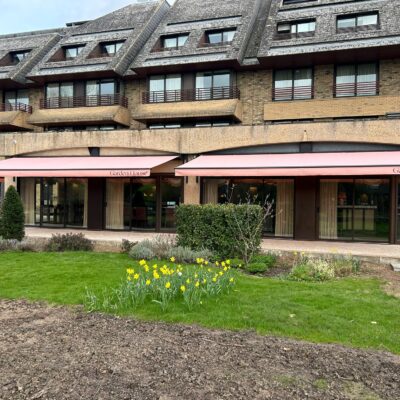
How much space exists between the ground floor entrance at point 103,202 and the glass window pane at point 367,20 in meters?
13.9

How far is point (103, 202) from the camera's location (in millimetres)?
20703

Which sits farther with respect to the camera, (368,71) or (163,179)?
(368,71)

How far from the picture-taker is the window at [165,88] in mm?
24891

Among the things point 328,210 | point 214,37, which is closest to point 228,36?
point 214,37

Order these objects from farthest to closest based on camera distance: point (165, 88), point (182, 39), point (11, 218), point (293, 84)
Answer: point (182, 39), point (165, 88), point (293, 84), point (11, 218)

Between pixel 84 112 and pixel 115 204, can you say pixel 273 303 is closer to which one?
pixel 115 204

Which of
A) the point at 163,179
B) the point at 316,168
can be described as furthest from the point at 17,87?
the point at 316,168

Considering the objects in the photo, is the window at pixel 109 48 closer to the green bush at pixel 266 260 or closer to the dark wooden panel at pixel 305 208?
the dark wooden panel at pixel 305 208

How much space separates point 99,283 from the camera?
856 centimetres

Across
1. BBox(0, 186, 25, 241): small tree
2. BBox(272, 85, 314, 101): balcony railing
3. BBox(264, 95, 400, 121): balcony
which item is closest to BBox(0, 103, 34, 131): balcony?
BBox(0, 186, 25, 241): small tree

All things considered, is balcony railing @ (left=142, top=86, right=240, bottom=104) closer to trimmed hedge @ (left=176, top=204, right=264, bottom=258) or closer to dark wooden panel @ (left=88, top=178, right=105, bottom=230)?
dark wooden panel @ (left=88, top=178, right=105, bottom=230)

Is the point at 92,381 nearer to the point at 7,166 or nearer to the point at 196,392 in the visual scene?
the point at 196,392

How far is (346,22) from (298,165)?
12.4 m

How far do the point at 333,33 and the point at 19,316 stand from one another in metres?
21.5
